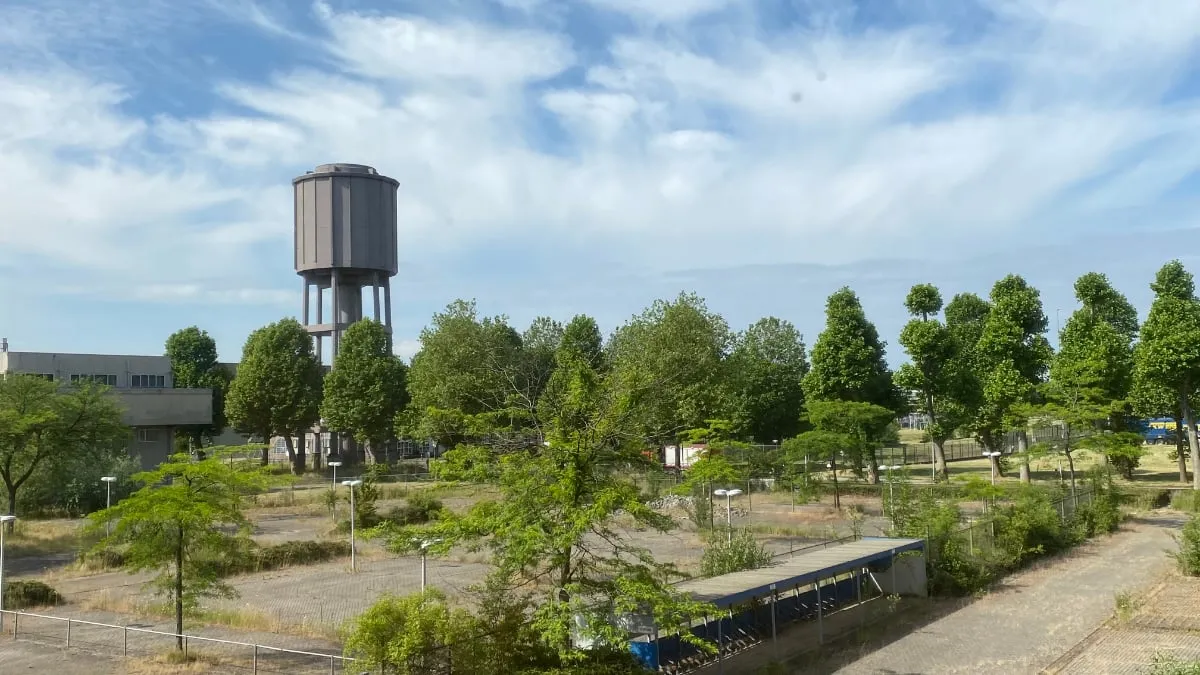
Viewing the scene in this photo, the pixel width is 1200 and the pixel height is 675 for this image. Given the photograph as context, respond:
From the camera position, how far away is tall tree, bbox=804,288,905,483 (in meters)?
57.0

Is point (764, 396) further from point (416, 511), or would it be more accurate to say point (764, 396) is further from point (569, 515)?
point (569, 515)

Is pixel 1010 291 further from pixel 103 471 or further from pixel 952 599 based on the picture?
pixel 103 471

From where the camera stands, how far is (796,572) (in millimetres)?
20656

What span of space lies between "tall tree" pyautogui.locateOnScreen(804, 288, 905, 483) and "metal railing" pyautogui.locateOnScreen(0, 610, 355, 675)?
42.0 meters

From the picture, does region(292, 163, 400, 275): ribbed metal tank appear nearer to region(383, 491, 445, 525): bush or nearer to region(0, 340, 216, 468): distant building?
region(0, 340, 216, 468): distant building

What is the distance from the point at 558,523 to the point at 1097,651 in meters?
12.7

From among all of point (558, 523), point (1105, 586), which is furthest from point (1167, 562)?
point (558, 523)

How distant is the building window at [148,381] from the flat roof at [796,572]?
68.6m

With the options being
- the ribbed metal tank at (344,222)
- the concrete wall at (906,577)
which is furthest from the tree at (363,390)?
the concrete wall at (906,577)

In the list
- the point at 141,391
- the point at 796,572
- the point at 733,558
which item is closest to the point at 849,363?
the point at 733,558

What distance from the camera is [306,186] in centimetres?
8325

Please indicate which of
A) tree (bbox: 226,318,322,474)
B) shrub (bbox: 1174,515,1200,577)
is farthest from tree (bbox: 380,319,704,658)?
tree (bbox: 226,318,322,474)

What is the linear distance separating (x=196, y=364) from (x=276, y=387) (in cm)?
2000

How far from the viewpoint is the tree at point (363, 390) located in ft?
227
